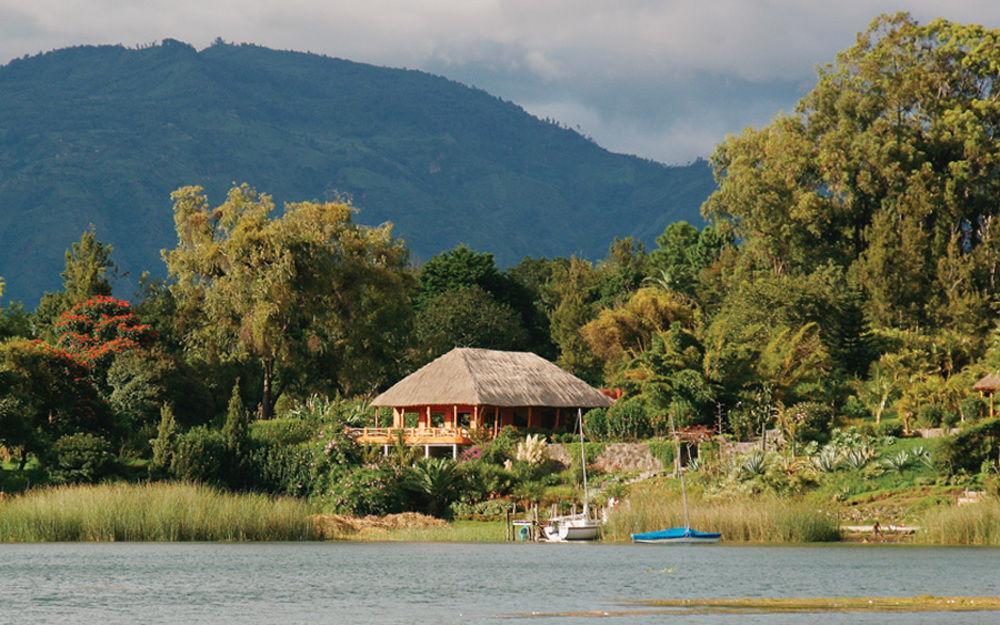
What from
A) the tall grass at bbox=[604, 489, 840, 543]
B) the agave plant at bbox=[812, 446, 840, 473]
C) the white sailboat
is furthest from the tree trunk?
the agave plant at bbox=[812, 446, 840, 473]

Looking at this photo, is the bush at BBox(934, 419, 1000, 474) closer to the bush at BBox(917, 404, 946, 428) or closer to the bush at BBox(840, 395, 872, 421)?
the bush at BBox(917, 404, 946, 428)

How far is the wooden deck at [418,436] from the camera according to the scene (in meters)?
57.1

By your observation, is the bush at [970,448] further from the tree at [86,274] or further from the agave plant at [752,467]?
the tree at [86,274]

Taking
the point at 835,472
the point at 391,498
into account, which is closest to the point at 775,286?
the point at 835,472

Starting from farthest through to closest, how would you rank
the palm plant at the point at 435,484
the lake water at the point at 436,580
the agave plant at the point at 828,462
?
the palm plant at the point at 435,484, the agave plant at the point at 828,462, the lake water at the point at 436,580

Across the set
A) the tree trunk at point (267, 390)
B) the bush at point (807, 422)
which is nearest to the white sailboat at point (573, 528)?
the bush at point (807, 422)

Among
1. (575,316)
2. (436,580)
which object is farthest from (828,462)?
(575,316)

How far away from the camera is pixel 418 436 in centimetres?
5788

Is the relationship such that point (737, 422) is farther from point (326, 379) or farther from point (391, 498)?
point (326, 379)

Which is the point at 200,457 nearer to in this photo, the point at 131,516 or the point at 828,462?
the point at 131,516

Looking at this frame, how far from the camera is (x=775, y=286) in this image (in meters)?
64.8

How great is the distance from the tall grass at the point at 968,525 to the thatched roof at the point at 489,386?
2201 cm

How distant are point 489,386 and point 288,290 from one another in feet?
35.6

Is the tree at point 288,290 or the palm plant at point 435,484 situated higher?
the tree at point 288,290
